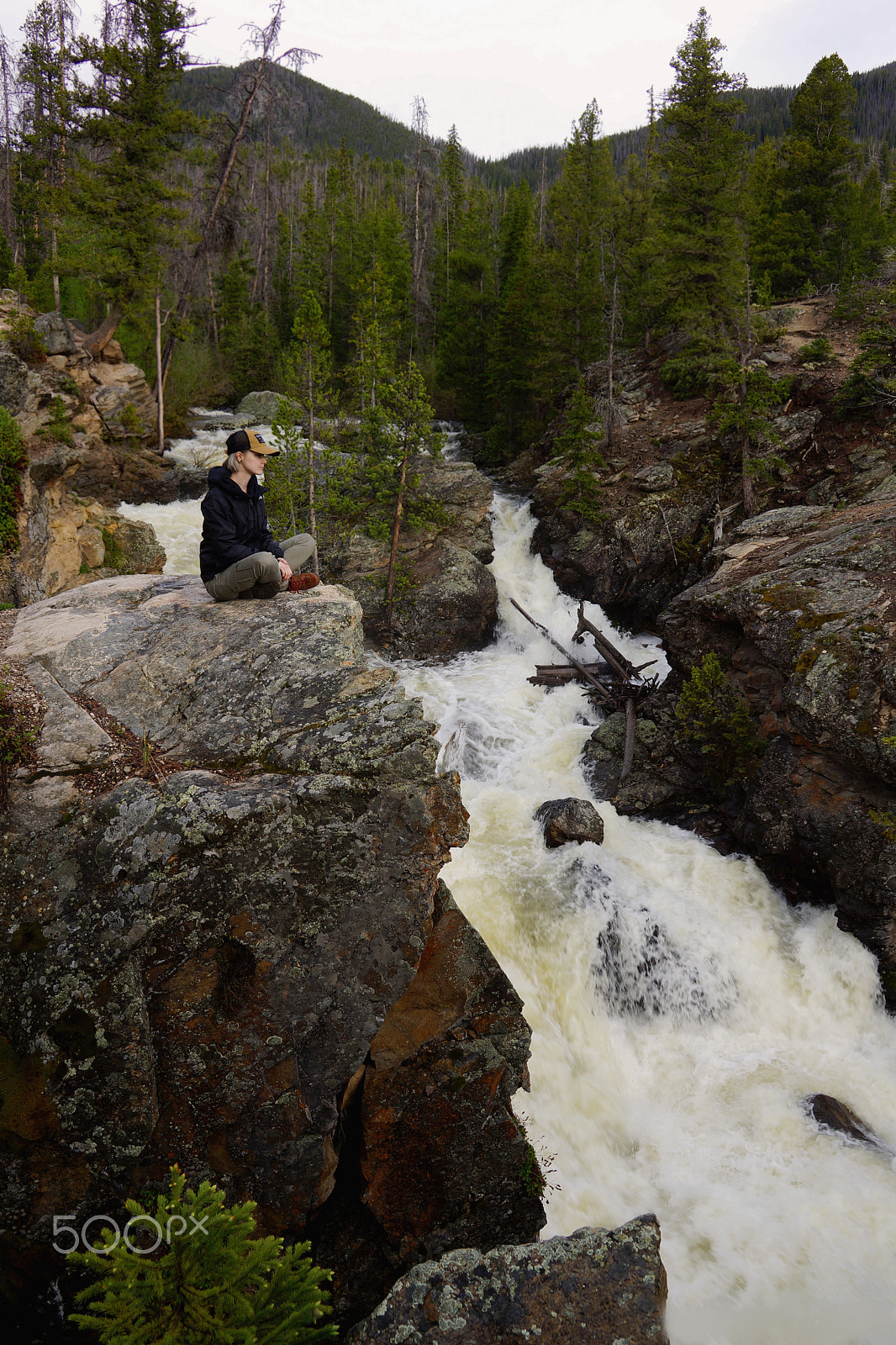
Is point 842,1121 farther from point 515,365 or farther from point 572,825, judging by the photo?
point 515,365

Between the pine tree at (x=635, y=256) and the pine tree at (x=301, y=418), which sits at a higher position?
the pine tree at (x=635, y=256)

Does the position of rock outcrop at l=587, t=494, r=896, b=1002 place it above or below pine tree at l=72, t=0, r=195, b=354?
below

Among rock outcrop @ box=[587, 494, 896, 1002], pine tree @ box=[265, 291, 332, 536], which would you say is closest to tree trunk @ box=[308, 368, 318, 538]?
pine tree @ box=[265, 291, 332, 536]

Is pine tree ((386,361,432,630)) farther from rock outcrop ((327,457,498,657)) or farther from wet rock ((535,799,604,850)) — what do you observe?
wet rock ((535,799,604,850))

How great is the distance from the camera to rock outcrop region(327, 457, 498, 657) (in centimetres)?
1938

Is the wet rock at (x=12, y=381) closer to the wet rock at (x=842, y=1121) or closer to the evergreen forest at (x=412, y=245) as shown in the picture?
the evergreen forest at (x=412, y=245)

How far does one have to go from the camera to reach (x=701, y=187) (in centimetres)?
2134

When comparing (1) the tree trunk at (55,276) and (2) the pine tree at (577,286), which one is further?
(2) the pine tree at (577,286)

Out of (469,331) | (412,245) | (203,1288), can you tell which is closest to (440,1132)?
(203,1288)

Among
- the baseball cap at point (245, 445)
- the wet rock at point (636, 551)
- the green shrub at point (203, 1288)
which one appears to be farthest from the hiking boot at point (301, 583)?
the wet rock at point (636, 551)

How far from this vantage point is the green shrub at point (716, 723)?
35.6 ft

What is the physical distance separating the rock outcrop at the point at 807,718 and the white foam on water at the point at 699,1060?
666 mm

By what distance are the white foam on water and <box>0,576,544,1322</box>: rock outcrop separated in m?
2.07

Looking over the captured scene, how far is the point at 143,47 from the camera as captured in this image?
21969 mm
